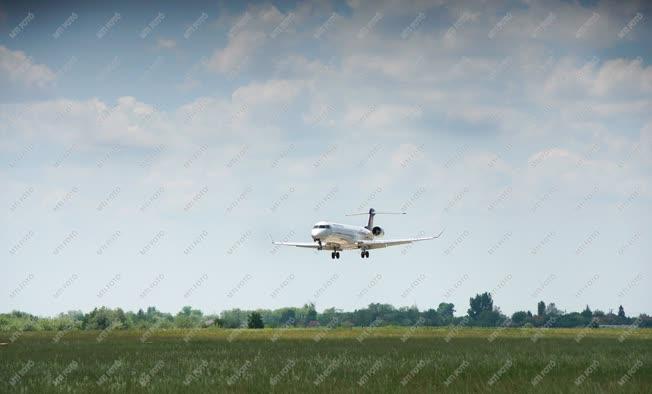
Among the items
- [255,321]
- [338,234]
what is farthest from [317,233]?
[255,321]

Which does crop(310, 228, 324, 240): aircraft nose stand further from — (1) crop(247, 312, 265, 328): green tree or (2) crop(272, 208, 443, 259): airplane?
(1) crop(247, 312, 265, 328): green tree

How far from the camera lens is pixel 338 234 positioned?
99.6 m

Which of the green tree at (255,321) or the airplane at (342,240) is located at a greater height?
the airplane at (342,240)

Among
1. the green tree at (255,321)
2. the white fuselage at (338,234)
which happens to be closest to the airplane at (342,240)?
the white fuselage at (338,234)

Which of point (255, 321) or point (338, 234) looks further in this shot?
point (255, 321)

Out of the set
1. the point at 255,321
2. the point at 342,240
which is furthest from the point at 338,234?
the point at 255,321

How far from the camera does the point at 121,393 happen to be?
88.0 ft

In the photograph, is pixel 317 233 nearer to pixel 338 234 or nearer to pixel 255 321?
pixel 338 234

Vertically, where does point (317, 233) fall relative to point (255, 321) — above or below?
above

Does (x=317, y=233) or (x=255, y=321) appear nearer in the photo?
(x=317, y=233)

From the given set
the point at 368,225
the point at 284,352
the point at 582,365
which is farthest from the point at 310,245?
the point at 582,365

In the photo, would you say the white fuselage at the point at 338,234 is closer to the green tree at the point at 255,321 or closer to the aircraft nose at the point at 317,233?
the aircraft nose at the point at 317,233

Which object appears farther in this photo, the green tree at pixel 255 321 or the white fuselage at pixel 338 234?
the green tree at pixel 255 321

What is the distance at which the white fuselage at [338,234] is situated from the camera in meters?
98.0
